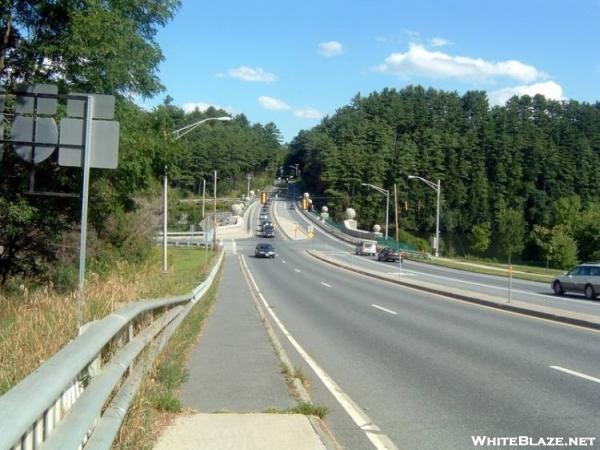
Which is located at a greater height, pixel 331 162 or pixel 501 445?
pixel 331 162

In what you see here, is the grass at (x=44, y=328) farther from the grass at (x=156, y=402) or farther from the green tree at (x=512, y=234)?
the green tree at (x=512, y=234)


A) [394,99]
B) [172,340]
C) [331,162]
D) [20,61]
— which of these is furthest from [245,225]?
[172,340]

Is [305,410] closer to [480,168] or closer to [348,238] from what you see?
[348,238]

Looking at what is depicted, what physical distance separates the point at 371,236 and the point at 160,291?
8282cm

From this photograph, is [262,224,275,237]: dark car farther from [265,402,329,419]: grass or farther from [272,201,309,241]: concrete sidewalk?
[265,402,329,419]: grass

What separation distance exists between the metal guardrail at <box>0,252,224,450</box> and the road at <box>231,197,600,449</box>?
2.42 meters

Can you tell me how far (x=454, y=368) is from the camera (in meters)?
10.4

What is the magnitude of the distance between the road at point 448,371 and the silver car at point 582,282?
9672mm

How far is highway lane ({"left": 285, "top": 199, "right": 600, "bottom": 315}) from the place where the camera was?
27.2 metres

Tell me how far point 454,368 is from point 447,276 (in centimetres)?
3093

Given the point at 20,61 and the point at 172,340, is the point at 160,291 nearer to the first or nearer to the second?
the point at 172,340

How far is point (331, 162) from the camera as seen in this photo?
14500 centimetres

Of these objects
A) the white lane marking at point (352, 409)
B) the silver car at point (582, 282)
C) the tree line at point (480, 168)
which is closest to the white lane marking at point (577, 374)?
the white lane marking at point (352, 409)

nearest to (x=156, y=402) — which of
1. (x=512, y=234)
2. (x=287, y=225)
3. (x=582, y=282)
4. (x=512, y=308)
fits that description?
(x=512, y=308)
